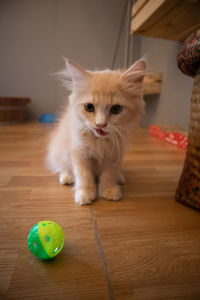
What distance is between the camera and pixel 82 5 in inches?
126

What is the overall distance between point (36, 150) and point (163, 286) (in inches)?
55.4

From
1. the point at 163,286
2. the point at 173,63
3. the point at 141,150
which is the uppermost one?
the point at 173,63

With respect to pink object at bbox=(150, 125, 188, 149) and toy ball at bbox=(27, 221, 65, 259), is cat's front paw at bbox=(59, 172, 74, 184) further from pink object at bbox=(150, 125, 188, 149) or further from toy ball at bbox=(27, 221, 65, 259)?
pink object at bbox=(150, 125, 188, 149)

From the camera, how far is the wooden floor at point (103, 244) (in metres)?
0.47

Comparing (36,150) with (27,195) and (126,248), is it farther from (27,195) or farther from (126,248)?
(126,248)

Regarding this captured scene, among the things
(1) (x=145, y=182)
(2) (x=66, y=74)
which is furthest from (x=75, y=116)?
(1) (x=145, y=182)

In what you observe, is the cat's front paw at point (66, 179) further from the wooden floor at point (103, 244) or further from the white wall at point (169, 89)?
the white wall at point (169, 89)

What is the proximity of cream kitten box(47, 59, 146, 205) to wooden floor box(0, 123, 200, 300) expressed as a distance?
10 cm

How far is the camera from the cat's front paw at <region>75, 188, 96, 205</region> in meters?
0.85

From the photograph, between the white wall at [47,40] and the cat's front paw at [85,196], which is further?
the white wall at [47,40]

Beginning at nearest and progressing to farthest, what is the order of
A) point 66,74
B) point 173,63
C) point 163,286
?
point 163,286 < point 66,74 < point 173,63

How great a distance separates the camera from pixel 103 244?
24.2 inches

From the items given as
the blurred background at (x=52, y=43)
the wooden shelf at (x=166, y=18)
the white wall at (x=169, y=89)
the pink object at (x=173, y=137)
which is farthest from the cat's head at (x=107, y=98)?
the blurred background at (x=52, y=43)

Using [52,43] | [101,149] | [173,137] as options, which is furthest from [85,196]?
[52,43]
